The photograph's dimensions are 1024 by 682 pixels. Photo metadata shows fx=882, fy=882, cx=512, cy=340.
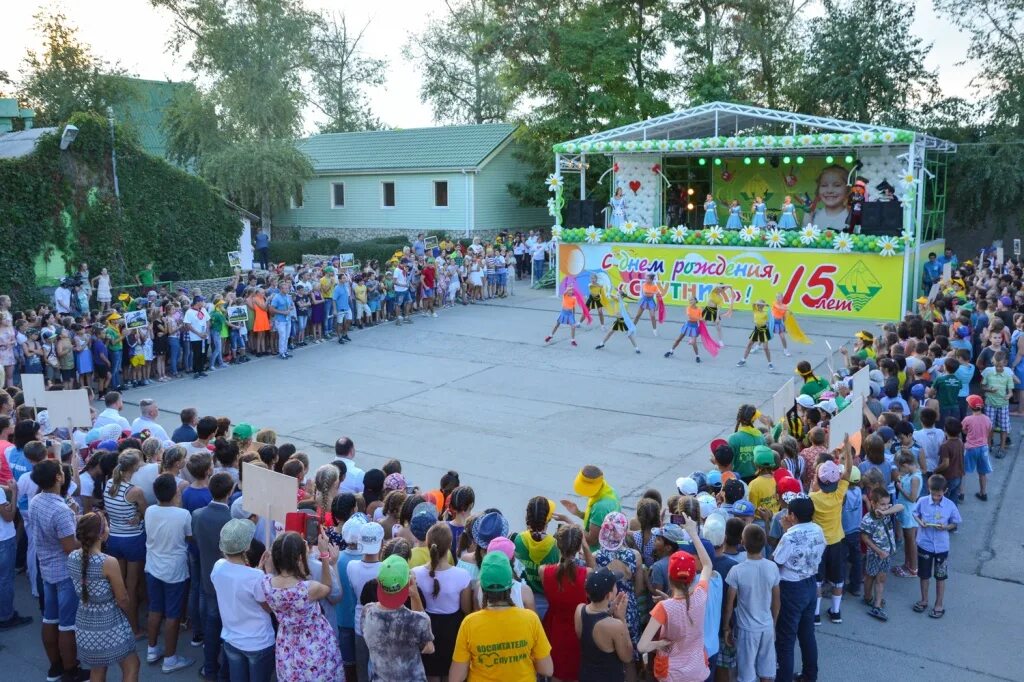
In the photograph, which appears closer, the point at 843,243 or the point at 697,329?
the point at 697,329

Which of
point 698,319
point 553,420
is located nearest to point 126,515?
point 553,420

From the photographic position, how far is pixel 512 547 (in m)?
4.98

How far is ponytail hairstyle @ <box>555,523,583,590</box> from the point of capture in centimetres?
481

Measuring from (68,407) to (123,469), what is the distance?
2.25 m

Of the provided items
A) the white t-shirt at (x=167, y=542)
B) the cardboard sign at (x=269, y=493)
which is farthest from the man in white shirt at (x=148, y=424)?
the cardboard sign at (x=269, y=493)

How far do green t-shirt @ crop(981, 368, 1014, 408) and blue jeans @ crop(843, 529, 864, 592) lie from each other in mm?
4569

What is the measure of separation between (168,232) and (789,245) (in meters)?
15.6

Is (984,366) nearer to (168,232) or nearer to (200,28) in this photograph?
(168,232)

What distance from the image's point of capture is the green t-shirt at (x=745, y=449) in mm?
7781

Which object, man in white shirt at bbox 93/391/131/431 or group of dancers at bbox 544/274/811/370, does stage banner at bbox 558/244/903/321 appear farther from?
man in white shirt at bbox 93/391/131/431

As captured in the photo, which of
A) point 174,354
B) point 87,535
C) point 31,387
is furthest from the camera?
point 174,354

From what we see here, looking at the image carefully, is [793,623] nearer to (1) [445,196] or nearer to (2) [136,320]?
(2) [136,320]

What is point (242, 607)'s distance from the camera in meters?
4.96

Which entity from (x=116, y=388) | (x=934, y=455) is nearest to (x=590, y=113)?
(x=116, y=388)
